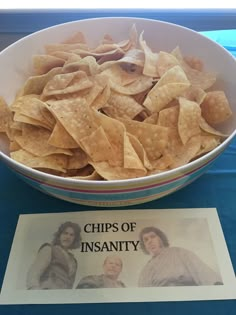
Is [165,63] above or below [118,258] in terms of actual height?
above

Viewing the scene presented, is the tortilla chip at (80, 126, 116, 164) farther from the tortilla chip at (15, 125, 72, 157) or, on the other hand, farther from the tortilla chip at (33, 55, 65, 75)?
the tortilla chip at (33, 55, 65, 75)

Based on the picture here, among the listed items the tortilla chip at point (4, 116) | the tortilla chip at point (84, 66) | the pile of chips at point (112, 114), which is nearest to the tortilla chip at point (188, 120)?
the pile of chips at point (112, 114)

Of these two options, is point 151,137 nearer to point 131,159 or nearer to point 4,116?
point 131,159

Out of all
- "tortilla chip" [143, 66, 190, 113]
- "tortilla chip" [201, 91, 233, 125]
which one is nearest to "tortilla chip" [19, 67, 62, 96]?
"tortilla chip" [143, 66, 190, 113]

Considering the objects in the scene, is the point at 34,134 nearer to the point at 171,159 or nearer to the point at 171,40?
the point at 171,159

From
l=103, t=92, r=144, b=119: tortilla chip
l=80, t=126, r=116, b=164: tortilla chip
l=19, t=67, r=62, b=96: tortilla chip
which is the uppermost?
l=19, t=67, r=62, b=96: tortilla chip

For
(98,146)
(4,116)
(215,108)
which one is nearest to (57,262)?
(98,146)
